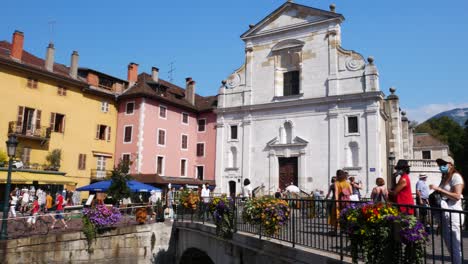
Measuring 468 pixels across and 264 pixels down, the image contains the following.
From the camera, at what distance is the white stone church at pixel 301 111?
100ft

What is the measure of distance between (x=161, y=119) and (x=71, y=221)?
2251 centimetres

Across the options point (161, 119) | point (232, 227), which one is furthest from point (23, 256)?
point (161, 119)

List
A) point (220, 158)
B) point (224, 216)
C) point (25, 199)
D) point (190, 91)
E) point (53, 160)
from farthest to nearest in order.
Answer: point (190, 91)
point (220, 158)
point (53, 160)
point (25, 199)
point (224, 216)

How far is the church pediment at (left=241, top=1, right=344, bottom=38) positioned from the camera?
33.0 m

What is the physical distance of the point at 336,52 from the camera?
32.3 metres

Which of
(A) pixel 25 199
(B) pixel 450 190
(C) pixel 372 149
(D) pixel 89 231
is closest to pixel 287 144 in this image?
(C) pixel 372 149

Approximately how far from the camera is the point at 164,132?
41.6m

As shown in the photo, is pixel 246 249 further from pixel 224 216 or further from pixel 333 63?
pixel 333 63

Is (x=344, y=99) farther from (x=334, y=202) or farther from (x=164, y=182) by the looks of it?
(x=334, y=202)

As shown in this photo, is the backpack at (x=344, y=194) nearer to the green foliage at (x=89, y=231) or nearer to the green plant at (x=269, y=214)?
the green plant at (x=269, y=214)

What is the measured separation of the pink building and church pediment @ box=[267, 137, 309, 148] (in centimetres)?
1055

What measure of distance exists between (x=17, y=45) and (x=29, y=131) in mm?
7477

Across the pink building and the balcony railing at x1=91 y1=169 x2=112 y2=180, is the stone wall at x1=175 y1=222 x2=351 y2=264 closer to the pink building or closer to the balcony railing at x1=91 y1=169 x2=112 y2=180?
the pink building

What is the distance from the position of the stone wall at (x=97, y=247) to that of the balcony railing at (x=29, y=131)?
17.1m
